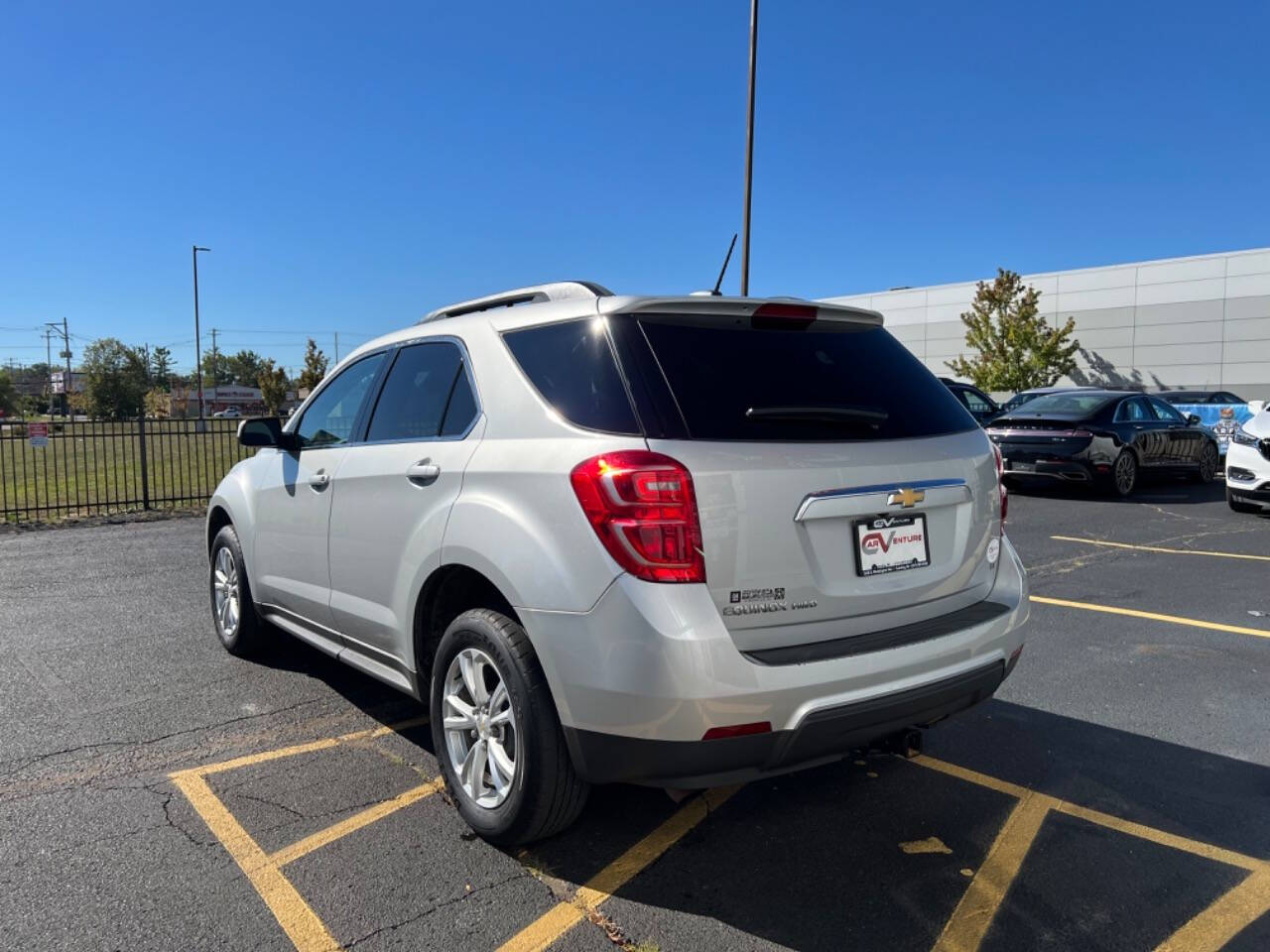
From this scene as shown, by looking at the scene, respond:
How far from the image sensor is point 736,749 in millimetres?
2453

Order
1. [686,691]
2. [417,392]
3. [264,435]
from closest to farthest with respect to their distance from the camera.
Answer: [686,691], [417,392], [264,435]

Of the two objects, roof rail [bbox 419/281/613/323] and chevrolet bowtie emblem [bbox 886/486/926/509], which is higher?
roof rail [bbox 419/281/613/323]

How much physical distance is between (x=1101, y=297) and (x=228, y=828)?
3618cm

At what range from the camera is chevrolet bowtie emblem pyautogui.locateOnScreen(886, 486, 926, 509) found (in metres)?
2.76

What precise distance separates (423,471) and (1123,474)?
39.5 ft

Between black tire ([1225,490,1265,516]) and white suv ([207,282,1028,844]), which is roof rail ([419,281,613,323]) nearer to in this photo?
white suv ([207,282,1028,844])

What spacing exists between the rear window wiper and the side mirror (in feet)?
8.61

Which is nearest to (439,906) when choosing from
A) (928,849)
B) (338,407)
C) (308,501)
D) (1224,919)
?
(928,849)

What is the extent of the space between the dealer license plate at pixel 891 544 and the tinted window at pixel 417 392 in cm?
161

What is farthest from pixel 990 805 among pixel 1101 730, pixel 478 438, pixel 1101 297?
pixel 1101 297

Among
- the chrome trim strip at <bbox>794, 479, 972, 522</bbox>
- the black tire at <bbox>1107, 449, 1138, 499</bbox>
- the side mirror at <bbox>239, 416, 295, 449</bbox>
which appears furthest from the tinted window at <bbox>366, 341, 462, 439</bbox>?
the black tire at <bbox>1107, 449, 1138, 499</bbox>

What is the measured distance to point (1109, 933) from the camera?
8.14 ft

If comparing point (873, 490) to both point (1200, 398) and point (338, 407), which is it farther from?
point (1200, 398)

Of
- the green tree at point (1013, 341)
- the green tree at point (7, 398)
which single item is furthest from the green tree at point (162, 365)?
the green tree at point (1013, 341)
